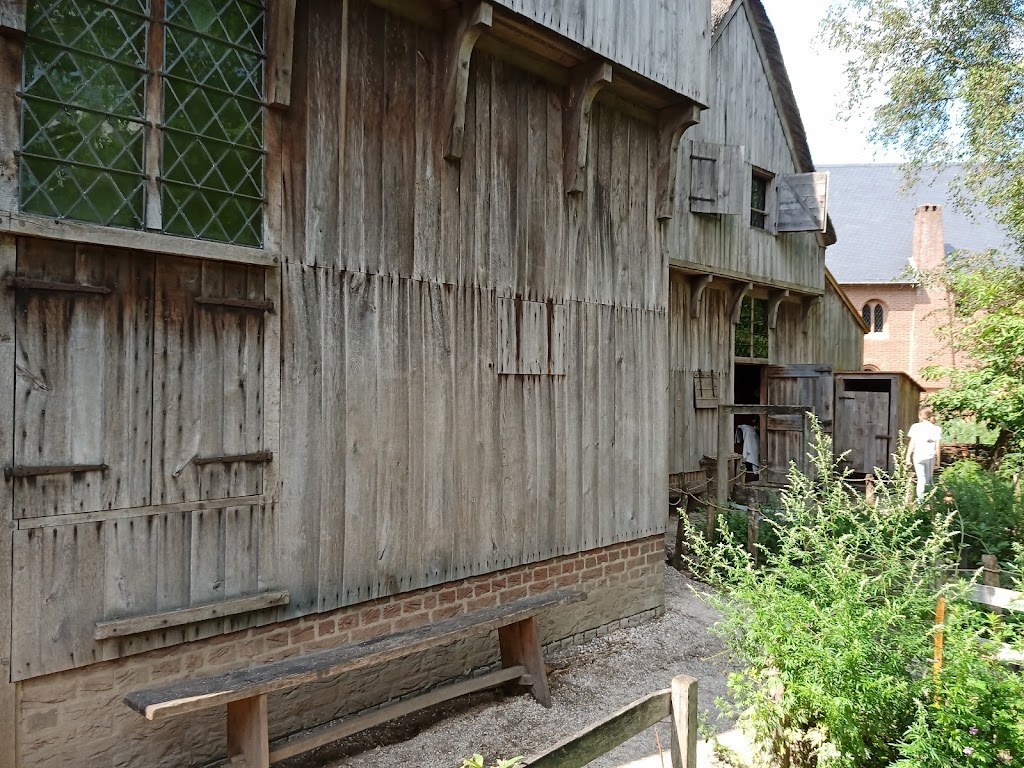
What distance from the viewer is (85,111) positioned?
12.1 ft

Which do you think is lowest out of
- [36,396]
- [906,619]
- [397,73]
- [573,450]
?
[906,619]

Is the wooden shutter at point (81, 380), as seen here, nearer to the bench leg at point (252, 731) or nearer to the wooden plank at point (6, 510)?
the wooden plank at point (6, 510)

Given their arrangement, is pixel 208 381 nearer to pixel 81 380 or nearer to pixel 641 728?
pixel 81 380

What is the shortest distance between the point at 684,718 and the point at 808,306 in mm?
12520

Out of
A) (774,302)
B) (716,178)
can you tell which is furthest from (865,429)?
(716,178)

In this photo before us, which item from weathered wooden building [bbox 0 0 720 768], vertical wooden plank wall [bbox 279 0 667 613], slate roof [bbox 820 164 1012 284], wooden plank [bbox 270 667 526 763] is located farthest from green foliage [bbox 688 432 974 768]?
slate roof [bbox 820 164 1012 284]

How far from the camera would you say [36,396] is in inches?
140

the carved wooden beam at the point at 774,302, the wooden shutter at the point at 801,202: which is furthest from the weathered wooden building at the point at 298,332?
the carved wooden beam at the point at 774,302

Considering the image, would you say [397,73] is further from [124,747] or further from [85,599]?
[124,747]

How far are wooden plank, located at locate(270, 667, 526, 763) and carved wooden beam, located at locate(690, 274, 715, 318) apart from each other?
7207 millimetres

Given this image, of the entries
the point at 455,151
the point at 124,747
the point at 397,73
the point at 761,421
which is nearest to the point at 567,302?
the point at 455,151

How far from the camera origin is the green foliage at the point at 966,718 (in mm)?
3338

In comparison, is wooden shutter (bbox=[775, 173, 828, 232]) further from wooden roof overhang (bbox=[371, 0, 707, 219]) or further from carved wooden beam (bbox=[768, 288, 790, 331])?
wooden roof overhang (bbox=[371, 0, 707, 219])

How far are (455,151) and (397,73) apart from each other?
691 millimetres
